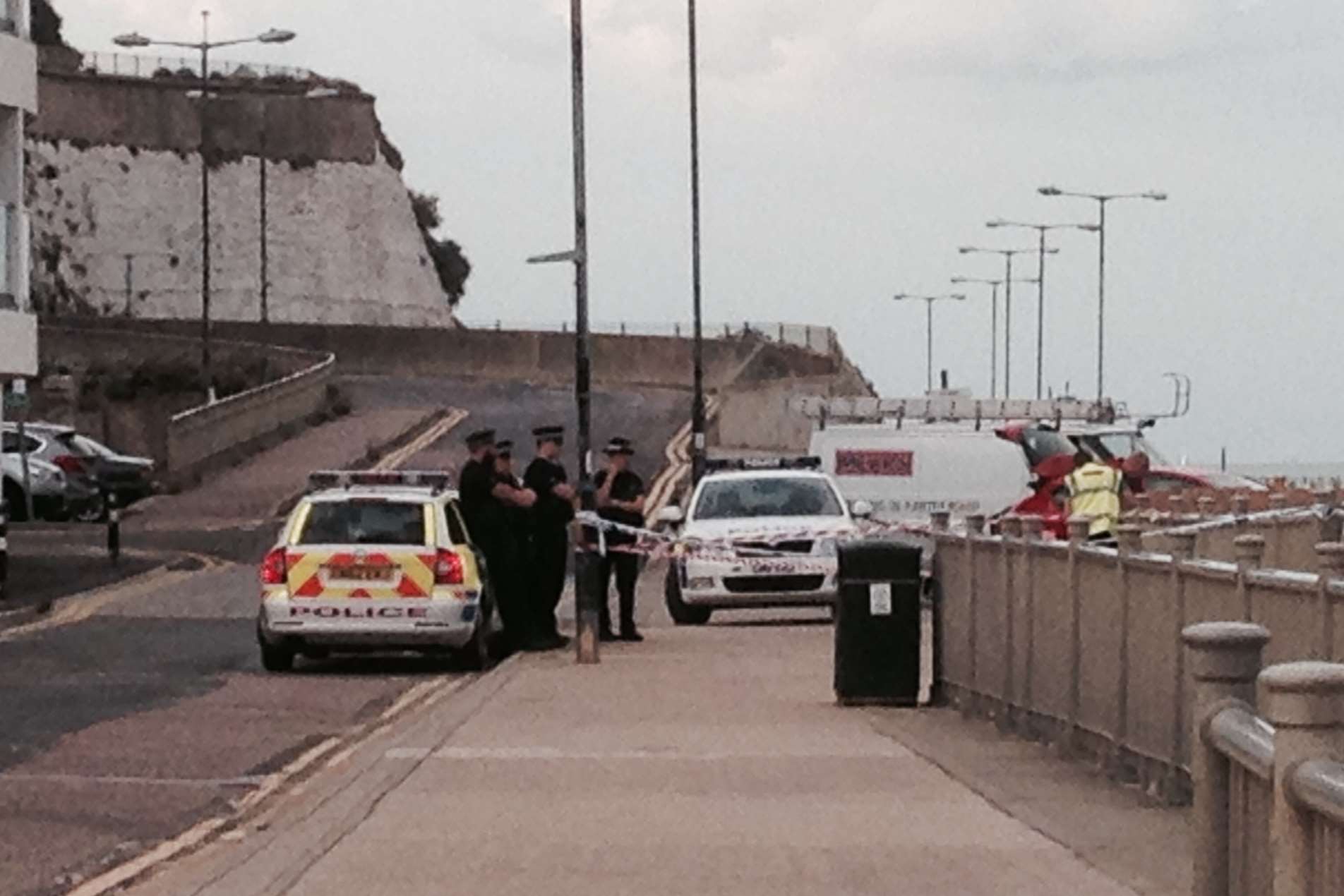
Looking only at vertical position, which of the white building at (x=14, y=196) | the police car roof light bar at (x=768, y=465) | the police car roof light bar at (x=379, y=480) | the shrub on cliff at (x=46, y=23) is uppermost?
the shrub on cliff at (x=46, y=23)

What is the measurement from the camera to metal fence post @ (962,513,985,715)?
21312mm

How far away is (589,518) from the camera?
29516 millimetres

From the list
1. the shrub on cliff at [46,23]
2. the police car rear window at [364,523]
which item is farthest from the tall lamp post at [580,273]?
the shrub on cliff at [46,23]

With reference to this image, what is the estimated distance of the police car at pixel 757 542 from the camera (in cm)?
3444

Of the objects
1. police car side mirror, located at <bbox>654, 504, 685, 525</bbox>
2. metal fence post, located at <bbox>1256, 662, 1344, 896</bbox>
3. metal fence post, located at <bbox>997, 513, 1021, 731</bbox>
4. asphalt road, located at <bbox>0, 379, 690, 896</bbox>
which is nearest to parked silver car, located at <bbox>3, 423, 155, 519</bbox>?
asphalt road, located at <bbox>0, 379, 690, 896</bbox>

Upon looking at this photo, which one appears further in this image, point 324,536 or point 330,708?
point 324,536

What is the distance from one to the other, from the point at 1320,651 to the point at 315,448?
62.5 metres

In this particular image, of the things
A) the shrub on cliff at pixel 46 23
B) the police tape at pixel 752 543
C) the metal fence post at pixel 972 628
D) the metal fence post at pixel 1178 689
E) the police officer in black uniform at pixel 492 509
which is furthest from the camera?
the shrub on cliff at pixel 46 23

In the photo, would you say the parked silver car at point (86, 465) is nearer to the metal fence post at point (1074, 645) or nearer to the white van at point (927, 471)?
the white van at point (927, 471)

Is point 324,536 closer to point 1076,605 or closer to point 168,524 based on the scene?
point 1076,605

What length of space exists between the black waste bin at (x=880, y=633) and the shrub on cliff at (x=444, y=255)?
133 m

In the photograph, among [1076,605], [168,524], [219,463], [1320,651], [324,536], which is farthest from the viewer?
[219,463]

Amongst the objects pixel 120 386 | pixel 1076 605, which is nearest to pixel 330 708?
pixel 1076 605

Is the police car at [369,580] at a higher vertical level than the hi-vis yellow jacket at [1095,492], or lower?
lower
